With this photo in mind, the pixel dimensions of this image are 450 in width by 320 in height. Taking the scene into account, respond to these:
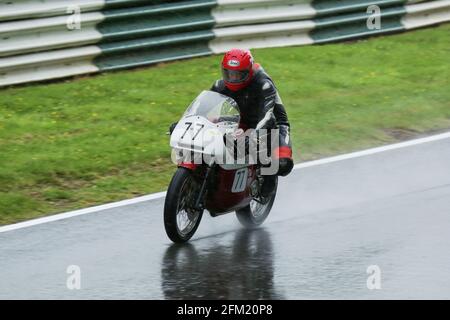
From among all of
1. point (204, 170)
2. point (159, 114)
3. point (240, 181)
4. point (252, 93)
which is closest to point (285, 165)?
point (240, 181)

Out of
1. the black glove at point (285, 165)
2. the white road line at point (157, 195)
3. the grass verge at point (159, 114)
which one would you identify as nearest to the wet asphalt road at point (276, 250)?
the white road line at point (157, 195)

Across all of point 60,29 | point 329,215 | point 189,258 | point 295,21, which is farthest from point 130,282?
point 295,21

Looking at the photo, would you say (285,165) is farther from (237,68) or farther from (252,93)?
(237,68)

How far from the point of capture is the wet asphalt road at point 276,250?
26.1 ft

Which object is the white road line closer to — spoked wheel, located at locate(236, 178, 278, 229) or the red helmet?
spoked wheel, located at locate(236, 178, 278, 229)

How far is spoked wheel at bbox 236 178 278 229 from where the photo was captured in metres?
9.80

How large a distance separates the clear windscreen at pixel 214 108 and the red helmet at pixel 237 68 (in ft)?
0.56

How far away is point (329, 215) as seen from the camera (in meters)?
10.0

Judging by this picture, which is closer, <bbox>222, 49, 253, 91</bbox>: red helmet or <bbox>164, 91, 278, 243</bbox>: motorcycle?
<bbox>164, 91, 278, 243</bbox>: motorcycle

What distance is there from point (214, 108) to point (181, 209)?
2.91 ft

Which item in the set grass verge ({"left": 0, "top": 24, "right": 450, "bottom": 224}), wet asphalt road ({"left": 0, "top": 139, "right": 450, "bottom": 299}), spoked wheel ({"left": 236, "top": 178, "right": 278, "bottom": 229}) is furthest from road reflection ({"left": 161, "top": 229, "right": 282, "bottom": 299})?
grass verge ({"left": 0, "top": 24, "right": 450, "bottom": 224})

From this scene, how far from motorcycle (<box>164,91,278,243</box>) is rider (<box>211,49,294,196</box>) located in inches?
6.8
